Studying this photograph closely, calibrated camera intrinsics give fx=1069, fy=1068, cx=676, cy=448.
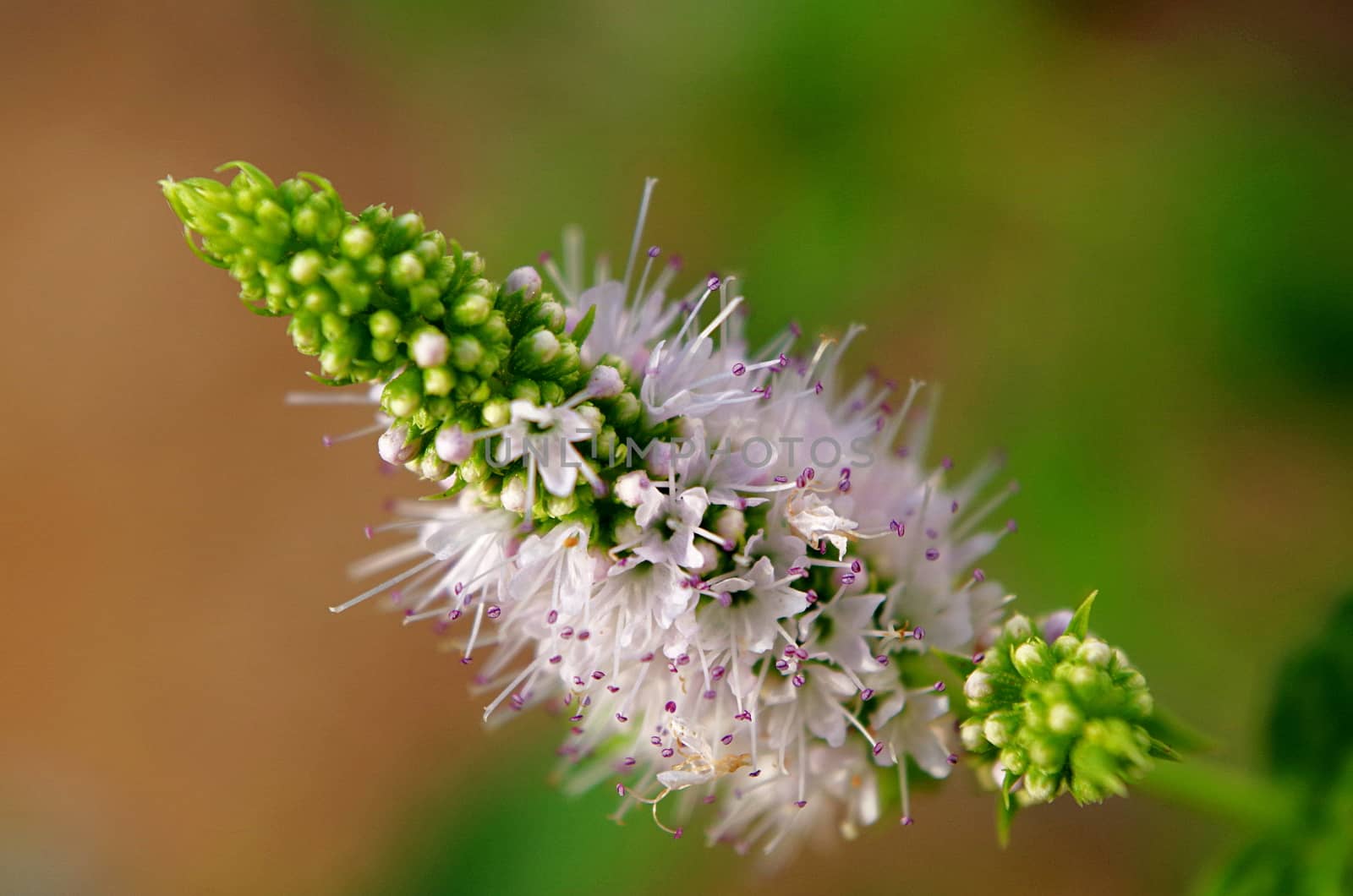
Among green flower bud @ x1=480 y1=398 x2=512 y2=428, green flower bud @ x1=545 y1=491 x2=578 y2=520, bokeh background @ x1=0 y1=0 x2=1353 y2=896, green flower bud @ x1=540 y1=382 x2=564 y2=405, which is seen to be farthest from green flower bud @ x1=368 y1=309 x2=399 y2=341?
bokeh background @ x1=0 y1=0 x2=1353 y2=896

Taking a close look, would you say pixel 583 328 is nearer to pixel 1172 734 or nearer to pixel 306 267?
pixel 306 267

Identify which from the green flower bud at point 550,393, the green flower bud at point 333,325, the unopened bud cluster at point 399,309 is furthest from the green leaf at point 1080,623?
the green flower bud at point 333,325

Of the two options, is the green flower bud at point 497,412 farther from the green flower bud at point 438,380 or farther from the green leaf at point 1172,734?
the green leaf at point 1172,734

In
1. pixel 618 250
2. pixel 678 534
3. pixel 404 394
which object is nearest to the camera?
pixel 404 394

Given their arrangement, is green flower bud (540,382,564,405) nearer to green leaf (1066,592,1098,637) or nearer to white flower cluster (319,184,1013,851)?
white flower cluster (319,184,1013,851)

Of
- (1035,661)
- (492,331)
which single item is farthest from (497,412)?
(1035,661)

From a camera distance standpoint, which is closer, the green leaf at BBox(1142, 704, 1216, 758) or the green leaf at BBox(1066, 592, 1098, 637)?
the green leaf at BBox(1066, 592, 1098, 637)

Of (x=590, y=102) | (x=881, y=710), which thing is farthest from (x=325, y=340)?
(x=590, y=102)
